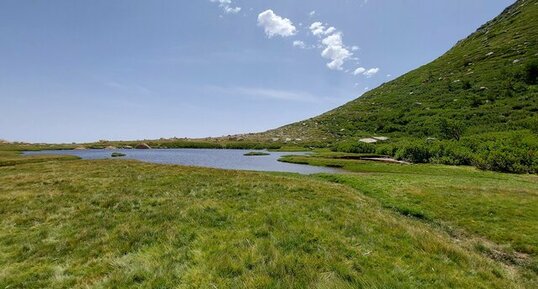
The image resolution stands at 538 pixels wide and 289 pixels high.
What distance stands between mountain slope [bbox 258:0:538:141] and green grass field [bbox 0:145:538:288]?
67942 millimetres

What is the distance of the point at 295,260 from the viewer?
418 inches

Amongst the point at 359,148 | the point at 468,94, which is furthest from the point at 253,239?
the point at 468,94

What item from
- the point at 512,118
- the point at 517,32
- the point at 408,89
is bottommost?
the point at 512,118

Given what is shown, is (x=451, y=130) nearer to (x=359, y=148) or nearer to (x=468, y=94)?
(x=359, y=148)

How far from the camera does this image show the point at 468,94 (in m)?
124

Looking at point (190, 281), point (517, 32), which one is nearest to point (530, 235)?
point (190, 281)

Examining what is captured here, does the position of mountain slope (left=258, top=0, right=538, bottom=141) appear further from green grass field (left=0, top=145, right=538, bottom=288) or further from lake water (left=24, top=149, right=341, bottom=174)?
green grass field (left=0, top=145, right=538, bottom=288)

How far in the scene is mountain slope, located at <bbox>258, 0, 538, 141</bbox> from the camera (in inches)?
3933

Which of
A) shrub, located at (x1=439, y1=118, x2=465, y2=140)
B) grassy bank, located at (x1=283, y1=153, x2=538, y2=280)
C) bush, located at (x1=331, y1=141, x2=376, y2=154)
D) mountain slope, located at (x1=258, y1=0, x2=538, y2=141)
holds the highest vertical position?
mountain slope, located at (x1=258, y1=0, x2=538, y2=141)

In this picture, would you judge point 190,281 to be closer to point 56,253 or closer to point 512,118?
point 56,253

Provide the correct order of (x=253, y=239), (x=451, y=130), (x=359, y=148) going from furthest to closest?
1. (x=359, y=148)
2. (x=451, y=130)
3. (x=253, y=239)

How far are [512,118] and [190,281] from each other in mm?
109122

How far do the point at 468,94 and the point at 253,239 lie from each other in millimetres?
141419

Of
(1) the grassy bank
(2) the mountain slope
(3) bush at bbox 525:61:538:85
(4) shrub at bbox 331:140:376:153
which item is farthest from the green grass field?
(3) bush at bbox 525:61:538:85
